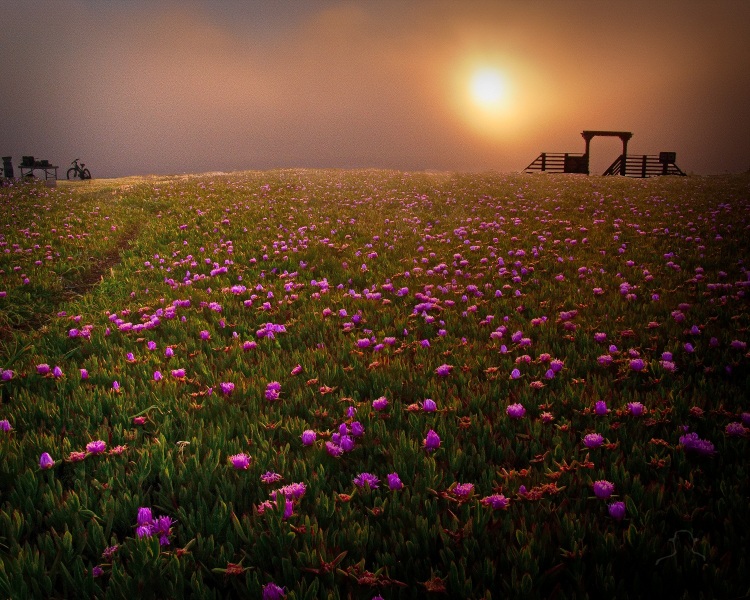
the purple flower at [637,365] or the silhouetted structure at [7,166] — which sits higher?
the silhouetted structure at [7,166]

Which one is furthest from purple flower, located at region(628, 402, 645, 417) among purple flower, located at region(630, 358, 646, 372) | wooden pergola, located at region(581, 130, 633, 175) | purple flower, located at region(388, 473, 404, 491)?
wooden pergola, located at region(581, 130, 633, 175)

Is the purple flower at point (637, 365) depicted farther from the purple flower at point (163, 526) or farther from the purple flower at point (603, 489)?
Answer: the purple flower at point (163, 526)

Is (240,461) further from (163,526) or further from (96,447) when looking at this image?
(96,447)

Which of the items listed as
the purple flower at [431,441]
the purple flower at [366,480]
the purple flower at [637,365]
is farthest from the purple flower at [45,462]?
the purple flower at [637,365]

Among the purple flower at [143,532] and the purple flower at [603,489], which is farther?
the purple flower at [603,489]

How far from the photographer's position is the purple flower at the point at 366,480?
2.42 meters

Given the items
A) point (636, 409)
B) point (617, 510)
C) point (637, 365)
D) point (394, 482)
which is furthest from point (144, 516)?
point (637, 365)

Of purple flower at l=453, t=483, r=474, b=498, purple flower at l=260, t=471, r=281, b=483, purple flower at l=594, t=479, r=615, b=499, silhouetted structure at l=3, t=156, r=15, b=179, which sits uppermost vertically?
silhouetted structure at l=3, t=156, r=15, b=179

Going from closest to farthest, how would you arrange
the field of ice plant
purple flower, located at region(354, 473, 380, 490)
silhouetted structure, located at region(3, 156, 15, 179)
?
1. the field of ice plant
2. purple flower, located at region(354, 473, 380, 490)
3. silhouetted structure, located at region(3, 156, 15, 179)

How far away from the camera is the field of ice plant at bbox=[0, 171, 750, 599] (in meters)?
1.93

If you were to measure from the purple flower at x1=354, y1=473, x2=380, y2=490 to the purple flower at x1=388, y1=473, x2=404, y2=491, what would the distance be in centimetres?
13

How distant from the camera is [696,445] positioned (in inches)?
98.9

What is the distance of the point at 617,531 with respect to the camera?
6.81 ft

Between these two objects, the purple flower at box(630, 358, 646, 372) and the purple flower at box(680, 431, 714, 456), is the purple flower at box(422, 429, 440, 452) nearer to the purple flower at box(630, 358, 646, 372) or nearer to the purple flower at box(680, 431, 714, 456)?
the purple flower at box(680, 431, 714, 456)
